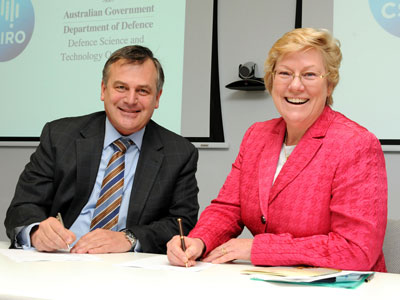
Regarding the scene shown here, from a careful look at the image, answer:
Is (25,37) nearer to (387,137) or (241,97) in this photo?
(241,97)

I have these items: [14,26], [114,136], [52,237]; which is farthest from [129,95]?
[14,26]

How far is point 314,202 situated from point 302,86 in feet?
1.41

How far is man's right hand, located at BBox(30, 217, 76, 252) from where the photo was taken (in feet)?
6.03

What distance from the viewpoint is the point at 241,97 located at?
13.1 ft

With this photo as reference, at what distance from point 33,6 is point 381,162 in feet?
12.3

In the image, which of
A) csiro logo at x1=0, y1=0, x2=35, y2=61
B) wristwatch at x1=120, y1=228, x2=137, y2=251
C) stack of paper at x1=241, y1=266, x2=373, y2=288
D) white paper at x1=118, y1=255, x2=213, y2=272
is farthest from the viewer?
csiro logo at x1=0, y1=0, x2=35, y2=61

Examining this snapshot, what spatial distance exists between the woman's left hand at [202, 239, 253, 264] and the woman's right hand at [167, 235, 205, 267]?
0.17 ft

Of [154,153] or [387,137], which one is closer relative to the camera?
[154,153]

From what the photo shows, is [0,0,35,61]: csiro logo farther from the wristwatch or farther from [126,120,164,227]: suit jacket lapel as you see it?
the wristwatch

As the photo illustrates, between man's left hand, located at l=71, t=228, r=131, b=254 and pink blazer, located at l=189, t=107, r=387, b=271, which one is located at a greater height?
pink blazer, located at l=189, t=107, r=387, b=271

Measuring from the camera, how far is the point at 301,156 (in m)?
1.83

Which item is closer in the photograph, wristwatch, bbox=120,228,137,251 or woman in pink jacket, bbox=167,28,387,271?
woman in pink jacket, bbox=167,28,387,271

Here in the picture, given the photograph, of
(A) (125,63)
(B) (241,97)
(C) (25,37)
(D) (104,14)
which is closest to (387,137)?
(B) (241,97)

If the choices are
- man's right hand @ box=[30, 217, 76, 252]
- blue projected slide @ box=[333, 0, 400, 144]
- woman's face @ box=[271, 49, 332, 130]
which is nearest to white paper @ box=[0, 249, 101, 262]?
man's right hand @ box=[30, 217, 76, 252]
